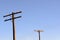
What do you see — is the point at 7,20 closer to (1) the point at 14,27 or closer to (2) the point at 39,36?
(1) the point at 14,27

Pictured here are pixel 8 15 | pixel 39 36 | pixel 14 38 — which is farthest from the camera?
pixel 39 36

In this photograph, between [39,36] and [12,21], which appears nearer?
[12,21]

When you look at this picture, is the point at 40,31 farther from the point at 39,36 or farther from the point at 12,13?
the point at 12,13

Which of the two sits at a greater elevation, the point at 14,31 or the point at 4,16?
the point at 4,16

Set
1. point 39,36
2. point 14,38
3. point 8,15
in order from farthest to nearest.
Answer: point 39,36 < point 8,15 < point 14,38

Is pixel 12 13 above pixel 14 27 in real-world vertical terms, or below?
above

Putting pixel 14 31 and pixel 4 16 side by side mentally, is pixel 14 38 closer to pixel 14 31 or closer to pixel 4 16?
pixel 14 31

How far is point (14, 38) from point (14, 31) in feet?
3.08

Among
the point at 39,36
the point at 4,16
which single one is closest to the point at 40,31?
the point at 39,36

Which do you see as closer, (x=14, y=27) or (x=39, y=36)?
(x=14, y=27)

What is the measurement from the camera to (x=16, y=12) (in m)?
26.1

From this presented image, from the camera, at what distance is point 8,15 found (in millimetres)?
26547

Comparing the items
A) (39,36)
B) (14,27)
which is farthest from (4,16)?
(39,36)

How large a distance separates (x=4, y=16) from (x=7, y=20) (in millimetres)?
698
